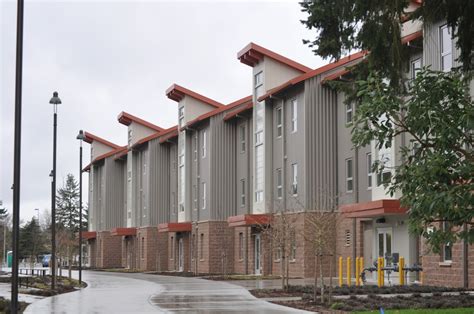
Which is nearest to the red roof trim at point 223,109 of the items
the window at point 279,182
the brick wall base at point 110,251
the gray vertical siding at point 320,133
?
the window at point 279,182

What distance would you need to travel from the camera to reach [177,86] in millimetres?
55031

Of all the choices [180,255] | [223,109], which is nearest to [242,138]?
[223,109]

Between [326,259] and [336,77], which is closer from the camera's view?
[336,77]

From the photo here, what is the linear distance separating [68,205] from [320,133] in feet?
339

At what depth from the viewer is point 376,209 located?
31.1m

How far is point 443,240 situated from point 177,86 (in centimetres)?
4331

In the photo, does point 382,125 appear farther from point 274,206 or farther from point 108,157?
point 108,157

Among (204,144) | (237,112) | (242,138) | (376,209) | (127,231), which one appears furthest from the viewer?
(127,231)

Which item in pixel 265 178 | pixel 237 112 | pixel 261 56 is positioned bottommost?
pixel 265 178

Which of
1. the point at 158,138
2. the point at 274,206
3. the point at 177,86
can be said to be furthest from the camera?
the point at 158,138

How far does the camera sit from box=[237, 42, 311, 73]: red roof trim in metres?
43.4

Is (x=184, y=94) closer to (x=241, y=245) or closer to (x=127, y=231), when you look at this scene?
(x=241, y=245)

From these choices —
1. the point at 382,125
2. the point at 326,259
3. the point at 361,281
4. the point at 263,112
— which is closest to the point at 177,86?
the point at 263,112

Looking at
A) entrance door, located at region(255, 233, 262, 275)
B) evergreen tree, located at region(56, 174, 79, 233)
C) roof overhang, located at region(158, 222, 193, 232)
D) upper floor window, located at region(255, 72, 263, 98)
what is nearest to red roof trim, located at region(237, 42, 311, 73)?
upper floor window, located at region(255, 72, 263, 98)
